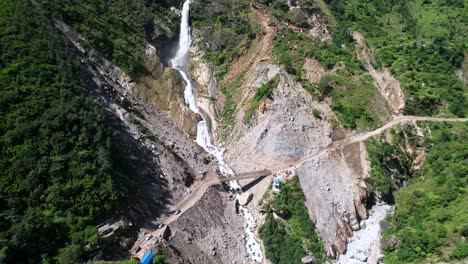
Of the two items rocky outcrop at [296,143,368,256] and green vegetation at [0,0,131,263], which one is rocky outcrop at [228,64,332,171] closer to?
rocky outcrop at [296,143,368,256]

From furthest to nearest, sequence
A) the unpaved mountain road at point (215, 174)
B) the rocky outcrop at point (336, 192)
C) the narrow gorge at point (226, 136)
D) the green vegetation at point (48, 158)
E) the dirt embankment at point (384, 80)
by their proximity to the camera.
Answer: the dirt embankment at point (384, 80) → the rocky outcrop at point (336, 192) → the unpaved mountain road at point (215, 174) → the narrow gorge at point (226, 136) → the green vegetation at point (48, 158)

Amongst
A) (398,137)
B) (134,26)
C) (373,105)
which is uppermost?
(134,26)

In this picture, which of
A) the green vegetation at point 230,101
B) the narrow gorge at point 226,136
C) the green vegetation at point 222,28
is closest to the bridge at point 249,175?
the narrow gorge at point 226,136

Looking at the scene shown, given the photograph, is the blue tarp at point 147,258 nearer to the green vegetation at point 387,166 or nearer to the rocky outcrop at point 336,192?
the rocky outcrop at point 336,192

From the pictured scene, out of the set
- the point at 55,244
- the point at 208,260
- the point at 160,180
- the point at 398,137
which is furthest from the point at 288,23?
the point at 55,244

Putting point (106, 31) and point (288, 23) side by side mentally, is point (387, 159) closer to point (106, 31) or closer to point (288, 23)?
point (288, 23)
